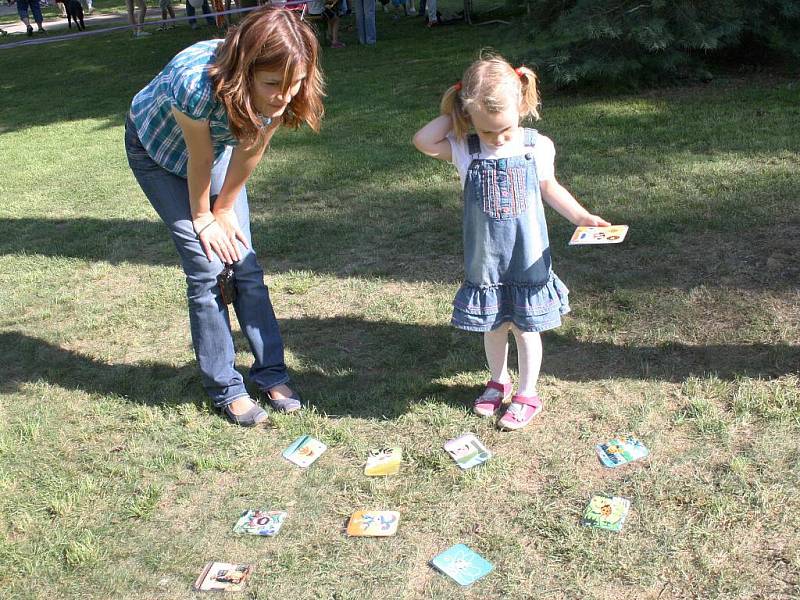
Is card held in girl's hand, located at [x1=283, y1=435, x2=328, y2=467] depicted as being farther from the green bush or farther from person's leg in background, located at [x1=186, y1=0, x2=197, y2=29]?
person's leg in background, located at [x1=186, y1=0, x2=197, y2=29]

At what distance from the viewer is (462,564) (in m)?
2.77

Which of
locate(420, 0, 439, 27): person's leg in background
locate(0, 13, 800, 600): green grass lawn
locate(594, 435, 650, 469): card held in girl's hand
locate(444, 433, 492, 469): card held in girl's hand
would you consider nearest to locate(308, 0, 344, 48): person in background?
locate(420, 0, 439, 27): person's leg in background

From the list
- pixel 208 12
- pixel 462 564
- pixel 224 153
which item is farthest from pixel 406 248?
pixel 208 12

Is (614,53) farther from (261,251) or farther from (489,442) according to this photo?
(489,442)

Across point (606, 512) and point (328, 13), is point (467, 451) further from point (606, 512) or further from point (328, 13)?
point (328, 13)

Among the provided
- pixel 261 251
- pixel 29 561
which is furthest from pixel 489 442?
pixel 261 251

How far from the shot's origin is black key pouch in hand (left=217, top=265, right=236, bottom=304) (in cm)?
354

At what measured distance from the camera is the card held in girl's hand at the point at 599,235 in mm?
3088

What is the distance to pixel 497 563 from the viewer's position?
109 inches

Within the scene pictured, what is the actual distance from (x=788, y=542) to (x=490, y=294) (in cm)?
140

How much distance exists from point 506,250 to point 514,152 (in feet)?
1.29

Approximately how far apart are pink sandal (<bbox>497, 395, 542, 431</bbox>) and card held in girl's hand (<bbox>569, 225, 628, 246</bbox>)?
77 cm

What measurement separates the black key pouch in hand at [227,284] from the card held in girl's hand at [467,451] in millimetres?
1176

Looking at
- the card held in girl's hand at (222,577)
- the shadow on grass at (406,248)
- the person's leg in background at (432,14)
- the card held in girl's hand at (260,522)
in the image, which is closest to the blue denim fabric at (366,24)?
the person's leg in background at (432,14)
